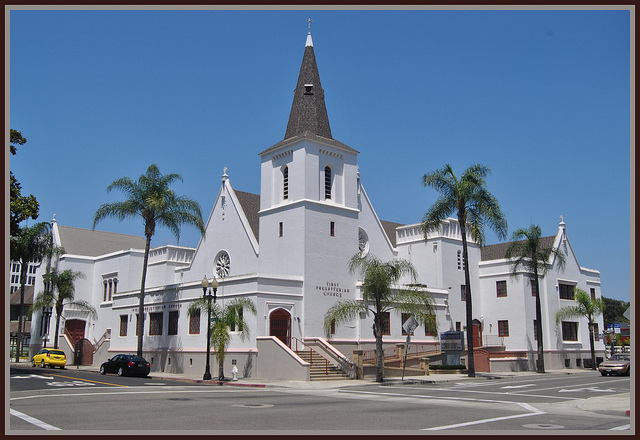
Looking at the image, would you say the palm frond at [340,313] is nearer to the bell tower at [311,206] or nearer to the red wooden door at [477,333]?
the bell tower at [311,206]

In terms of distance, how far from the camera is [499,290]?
165 ft

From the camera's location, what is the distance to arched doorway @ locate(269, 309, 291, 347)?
36438 millimetres

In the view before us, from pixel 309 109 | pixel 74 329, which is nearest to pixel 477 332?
pixel 309 109

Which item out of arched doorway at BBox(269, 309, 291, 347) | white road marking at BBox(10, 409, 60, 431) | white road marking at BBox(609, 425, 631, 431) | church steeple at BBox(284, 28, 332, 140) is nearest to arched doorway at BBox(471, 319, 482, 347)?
arched doorway at BBox(269, 309, 291, 347)

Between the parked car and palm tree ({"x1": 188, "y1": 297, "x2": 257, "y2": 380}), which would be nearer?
palm tree ({"x1": 188, "y1": 297, "x2": 257, "y2": 380})

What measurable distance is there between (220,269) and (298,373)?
15.5m

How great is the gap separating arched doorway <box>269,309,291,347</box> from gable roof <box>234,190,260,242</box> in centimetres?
847

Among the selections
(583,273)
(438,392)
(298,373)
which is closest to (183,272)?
(298,373)

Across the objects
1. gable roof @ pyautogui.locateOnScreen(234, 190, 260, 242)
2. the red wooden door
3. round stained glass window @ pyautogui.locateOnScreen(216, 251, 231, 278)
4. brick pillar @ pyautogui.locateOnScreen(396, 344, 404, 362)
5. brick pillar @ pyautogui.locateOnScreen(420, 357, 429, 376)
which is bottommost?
brick pillar @ pyautogui.locateOnScreen(420, 357, 429, 376)

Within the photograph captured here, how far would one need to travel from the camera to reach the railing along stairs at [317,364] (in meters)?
32.9

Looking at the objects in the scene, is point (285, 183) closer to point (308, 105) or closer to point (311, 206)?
point (311, 206)

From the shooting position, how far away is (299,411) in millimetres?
16062

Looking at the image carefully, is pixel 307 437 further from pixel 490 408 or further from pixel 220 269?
pixel 220 269

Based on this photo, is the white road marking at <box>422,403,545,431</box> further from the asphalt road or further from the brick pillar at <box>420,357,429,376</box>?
the brick pillar at <box>420,357,429,376</box>
